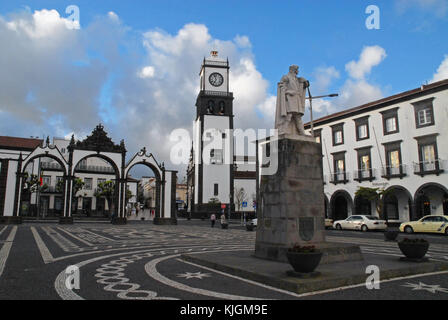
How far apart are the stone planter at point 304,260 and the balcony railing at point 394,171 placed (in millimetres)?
27582

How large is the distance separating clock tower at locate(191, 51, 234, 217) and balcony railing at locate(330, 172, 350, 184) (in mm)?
21873

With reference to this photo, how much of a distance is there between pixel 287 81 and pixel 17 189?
2965 cm

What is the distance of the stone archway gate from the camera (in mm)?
31469

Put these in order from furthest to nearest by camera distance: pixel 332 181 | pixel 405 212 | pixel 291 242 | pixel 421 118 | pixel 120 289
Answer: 1. pixel 332 181
2. pixel 405 212
3. pixel 421 118
4. pixel 291 242
5. pixel 120 289

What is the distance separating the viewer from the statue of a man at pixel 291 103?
10.3 m

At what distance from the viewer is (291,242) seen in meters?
9.08

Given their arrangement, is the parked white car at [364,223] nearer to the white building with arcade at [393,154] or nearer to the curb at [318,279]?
the white building with arcade at [393,154]

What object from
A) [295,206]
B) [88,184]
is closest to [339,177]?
[295,206]

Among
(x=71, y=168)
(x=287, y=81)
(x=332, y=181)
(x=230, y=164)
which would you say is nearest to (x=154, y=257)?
(x=287, y=81)

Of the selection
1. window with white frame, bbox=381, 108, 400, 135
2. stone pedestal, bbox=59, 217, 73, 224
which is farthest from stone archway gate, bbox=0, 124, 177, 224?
window with white frame, bbox=381, 108, 400, 135

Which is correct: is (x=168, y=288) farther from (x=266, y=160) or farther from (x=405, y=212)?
(x=405, y=212)

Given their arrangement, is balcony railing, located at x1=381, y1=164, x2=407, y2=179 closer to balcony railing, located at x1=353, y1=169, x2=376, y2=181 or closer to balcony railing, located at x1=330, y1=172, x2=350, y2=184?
balcony railing, located at x1=353, y1=169, x2=376, y2=181

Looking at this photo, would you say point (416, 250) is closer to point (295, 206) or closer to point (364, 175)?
point (295, 206)

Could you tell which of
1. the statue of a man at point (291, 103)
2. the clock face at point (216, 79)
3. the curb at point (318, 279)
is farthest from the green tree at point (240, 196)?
the curb at point (318, 279)
